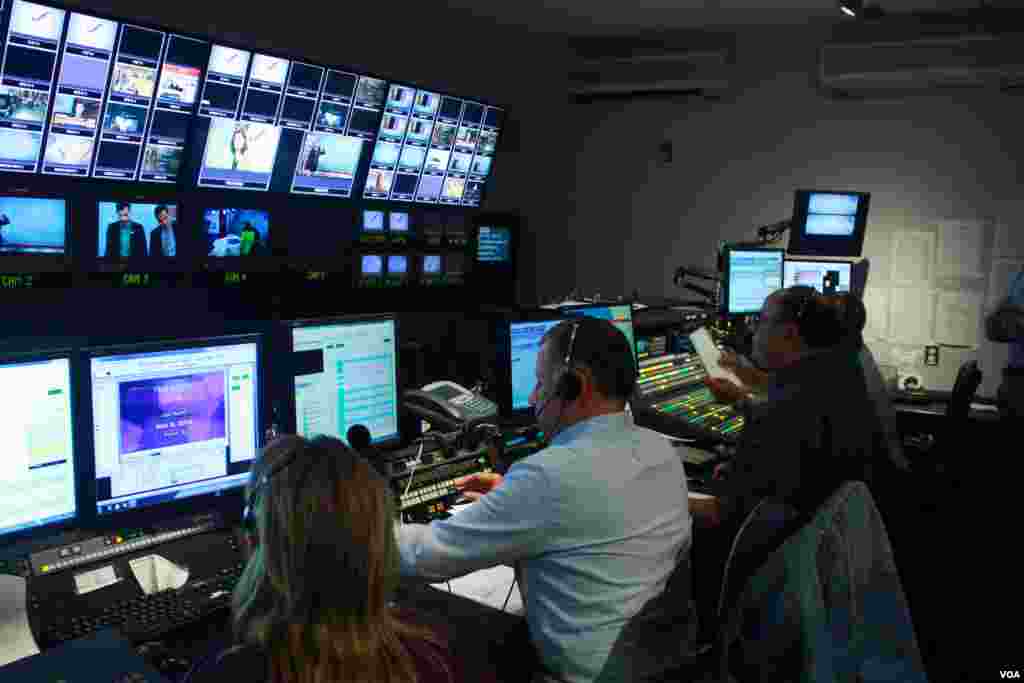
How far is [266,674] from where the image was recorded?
94 centimetres

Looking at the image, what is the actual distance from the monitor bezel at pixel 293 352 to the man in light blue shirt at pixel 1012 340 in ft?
10.2

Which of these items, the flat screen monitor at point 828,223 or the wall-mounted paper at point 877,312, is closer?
the flat screen monitor at point 828,223

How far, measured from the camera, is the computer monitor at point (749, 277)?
4.43 meters

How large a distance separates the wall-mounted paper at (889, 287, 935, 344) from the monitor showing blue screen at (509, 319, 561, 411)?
152 inches

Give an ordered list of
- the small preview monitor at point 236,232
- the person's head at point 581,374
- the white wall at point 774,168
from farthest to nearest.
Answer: the white wall at point 774,168 < the small preview monitor at point 236,232 < the person's head at point 581,374

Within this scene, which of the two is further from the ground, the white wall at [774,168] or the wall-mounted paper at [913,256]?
the white wall at [774,168]

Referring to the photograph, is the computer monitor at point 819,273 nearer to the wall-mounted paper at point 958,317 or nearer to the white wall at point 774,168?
the white wall at point 774,168

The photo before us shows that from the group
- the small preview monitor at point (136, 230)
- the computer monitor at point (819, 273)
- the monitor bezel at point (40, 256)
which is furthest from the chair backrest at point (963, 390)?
the monitor bezel at point (40, 256)

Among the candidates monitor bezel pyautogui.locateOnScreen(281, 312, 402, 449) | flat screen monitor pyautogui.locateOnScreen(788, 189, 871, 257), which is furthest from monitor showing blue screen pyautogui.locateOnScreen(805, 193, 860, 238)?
monitor bezel pyautogui.locateOnScreen(281, 312, 402, 449)

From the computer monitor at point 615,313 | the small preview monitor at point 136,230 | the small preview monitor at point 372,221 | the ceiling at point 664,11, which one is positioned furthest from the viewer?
the ceiling at point 664,11

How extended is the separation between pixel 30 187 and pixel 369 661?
120 inches

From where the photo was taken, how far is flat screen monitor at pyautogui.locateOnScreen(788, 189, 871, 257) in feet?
16.4

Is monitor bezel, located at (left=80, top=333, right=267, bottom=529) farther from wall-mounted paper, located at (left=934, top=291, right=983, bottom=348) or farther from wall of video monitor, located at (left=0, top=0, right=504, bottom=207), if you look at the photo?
wall-mounted paper, located at (left=934, top=291, right=983, bottom=348)

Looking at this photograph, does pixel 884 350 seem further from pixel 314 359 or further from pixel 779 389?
pixel 314 359
